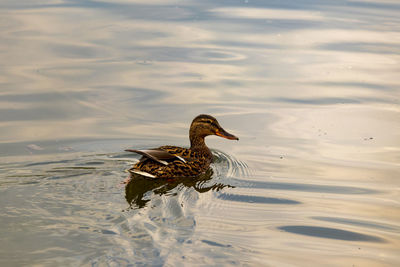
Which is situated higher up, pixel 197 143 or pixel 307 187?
pixel 197 143

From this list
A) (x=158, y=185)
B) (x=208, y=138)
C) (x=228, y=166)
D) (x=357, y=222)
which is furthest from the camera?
(x=208, y=138)

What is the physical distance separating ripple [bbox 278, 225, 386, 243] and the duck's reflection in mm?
1427

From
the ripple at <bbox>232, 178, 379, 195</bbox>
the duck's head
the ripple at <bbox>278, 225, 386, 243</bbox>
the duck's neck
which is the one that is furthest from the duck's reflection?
the ripple at <bbox>278, 225, 386, 243</bbox>

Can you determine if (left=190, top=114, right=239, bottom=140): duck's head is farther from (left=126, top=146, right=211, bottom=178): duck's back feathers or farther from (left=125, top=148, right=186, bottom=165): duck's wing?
(left=125, top=148, right=186, bottom=165): duck's wing

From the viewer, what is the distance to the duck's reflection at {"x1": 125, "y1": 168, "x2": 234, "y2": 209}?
7059mm

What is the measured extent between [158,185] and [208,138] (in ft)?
7.51

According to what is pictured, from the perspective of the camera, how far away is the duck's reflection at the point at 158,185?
7059mm

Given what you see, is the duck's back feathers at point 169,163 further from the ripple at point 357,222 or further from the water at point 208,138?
the ripple at point 357,222

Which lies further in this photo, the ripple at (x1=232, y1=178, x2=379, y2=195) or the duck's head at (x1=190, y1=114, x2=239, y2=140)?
the duck's head at (x1=190, y1=114, x2=239, y2=140)

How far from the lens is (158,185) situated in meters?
7.59

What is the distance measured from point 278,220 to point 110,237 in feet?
6.05

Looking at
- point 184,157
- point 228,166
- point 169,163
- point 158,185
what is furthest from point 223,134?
A: point 158,185

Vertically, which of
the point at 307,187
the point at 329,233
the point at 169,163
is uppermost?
the point at 169,163

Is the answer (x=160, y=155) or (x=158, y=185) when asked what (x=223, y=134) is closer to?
(x=160, y=155)
